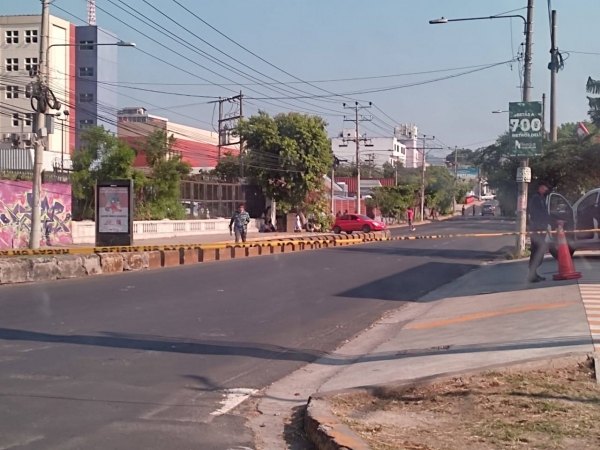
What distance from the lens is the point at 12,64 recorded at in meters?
72.9

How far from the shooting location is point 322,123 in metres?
53.5

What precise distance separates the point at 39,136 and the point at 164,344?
17.3 m

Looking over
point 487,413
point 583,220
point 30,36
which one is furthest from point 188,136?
point 487,413

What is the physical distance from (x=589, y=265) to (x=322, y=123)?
115 ft

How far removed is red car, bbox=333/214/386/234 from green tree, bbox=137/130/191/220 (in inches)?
547

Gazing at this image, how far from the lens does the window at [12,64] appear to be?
72.6 m

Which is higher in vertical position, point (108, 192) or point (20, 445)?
point (108, 192)

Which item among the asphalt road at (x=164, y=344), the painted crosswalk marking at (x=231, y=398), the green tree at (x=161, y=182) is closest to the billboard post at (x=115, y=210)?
the asphalt road at (x=164, y=344)

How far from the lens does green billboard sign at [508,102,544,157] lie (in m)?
23.0

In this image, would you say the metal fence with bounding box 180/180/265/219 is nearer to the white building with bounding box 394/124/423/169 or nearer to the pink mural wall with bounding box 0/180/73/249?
the pink mural wall with bounding box 0/180/73/249

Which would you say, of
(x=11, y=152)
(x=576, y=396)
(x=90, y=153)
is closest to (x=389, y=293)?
(x=576, y=396)

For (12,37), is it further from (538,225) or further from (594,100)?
(538,225)

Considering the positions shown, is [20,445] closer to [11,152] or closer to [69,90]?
[11,152]

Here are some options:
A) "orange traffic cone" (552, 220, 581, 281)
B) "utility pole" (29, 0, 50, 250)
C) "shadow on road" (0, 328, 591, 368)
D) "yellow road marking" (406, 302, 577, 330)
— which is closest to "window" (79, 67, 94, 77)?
"utility pole" (29, 0, 50, 250)
